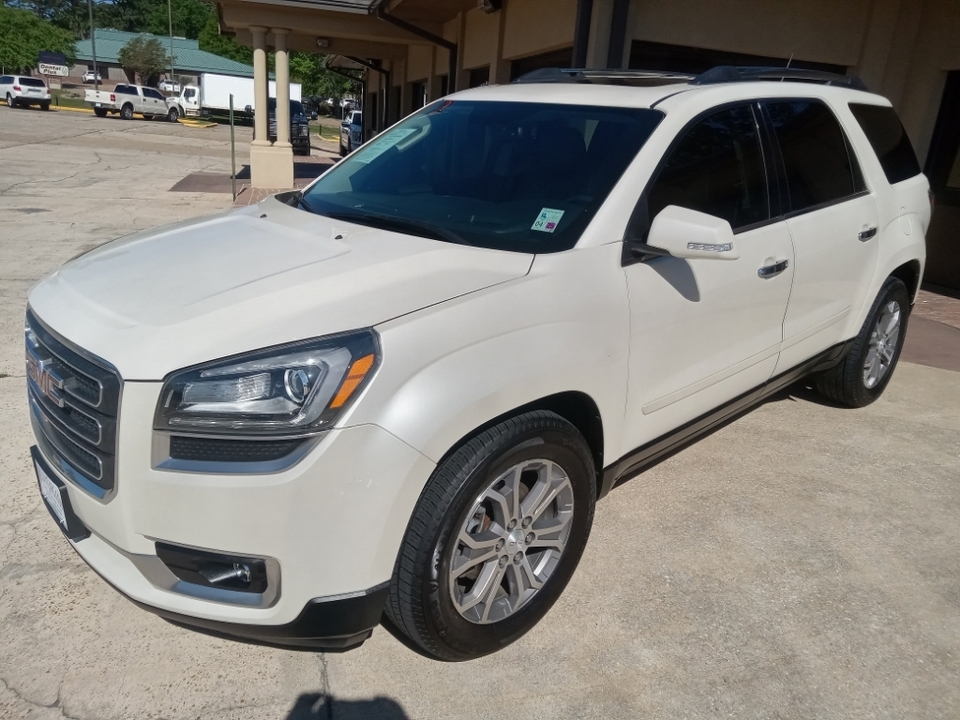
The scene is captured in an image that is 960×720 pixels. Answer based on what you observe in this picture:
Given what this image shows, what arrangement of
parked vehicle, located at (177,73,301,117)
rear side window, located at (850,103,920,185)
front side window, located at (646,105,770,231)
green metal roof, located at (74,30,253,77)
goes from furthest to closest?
1. green metal roof, located at (74,30,253,77)
2. parked vehicle, located at (177,73,301,117)
3. rear side window, located at (850,103,920,185)
4. front side window, located at (646,105,770,231)

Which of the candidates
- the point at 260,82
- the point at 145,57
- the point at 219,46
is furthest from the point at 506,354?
the point at 219,46

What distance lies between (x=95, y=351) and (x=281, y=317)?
0.53 metres

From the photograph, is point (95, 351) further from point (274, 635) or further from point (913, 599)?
point (913, 599)

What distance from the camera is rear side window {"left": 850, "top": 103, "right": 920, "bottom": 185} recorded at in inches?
176

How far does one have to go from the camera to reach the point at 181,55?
72.1 metres

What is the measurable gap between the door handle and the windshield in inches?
33.6

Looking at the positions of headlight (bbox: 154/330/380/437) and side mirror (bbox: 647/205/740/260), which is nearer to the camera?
headlight (bbox: 154/330/380/437)

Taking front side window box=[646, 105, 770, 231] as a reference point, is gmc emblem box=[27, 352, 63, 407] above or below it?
below

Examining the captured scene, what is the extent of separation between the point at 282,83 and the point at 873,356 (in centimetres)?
1371

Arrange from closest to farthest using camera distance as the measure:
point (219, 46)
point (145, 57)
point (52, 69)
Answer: point (52, 69)
point (145, 57)
point (219, 46)

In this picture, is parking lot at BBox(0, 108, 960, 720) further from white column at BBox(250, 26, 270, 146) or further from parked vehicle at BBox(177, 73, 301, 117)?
parked vehicle at BBox(177, 73, 301, 117)

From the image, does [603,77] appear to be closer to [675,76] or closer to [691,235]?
[675,76]

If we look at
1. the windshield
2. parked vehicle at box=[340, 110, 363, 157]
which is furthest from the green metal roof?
the windshield

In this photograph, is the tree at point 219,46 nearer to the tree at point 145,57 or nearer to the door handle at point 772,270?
the tree at point 145,57
